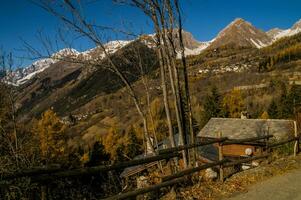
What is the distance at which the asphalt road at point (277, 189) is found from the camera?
7.60 m

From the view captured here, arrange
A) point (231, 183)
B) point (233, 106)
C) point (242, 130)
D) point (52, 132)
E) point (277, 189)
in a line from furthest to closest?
point (233, 106)
point (52, 132)
point (242, 130)
point (231, 183)
point (277, 189)

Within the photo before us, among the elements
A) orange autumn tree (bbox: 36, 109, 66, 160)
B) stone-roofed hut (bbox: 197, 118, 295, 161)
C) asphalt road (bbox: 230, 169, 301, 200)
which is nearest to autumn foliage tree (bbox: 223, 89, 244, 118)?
stone-roofed hut (bbox: 197, 118, 295, 161)

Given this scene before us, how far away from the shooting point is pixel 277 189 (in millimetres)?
8203

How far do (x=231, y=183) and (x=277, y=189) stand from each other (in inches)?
47.6

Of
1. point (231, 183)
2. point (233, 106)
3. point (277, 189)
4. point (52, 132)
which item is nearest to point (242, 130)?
point (52, 132)

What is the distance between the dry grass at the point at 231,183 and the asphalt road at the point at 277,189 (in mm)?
266

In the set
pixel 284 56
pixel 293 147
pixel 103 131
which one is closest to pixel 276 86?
pixel 103 131

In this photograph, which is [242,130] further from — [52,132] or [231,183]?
[231,183]

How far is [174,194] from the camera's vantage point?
783cm

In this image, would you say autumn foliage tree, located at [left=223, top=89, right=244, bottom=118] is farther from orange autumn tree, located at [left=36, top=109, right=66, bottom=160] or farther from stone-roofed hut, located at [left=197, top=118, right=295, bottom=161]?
orange autumn tree, located at [left=36, top=109, right=66, bottom=160]

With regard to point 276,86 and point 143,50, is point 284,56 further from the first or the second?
point 143,50

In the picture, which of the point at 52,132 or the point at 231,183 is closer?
the point at 231,183

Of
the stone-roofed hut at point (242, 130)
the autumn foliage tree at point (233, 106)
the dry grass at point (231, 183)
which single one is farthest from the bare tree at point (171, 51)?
the autumn foliage tree at point (233, 106)

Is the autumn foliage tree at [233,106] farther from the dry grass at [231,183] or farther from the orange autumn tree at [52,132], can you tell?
the dry grass at [231,183]
